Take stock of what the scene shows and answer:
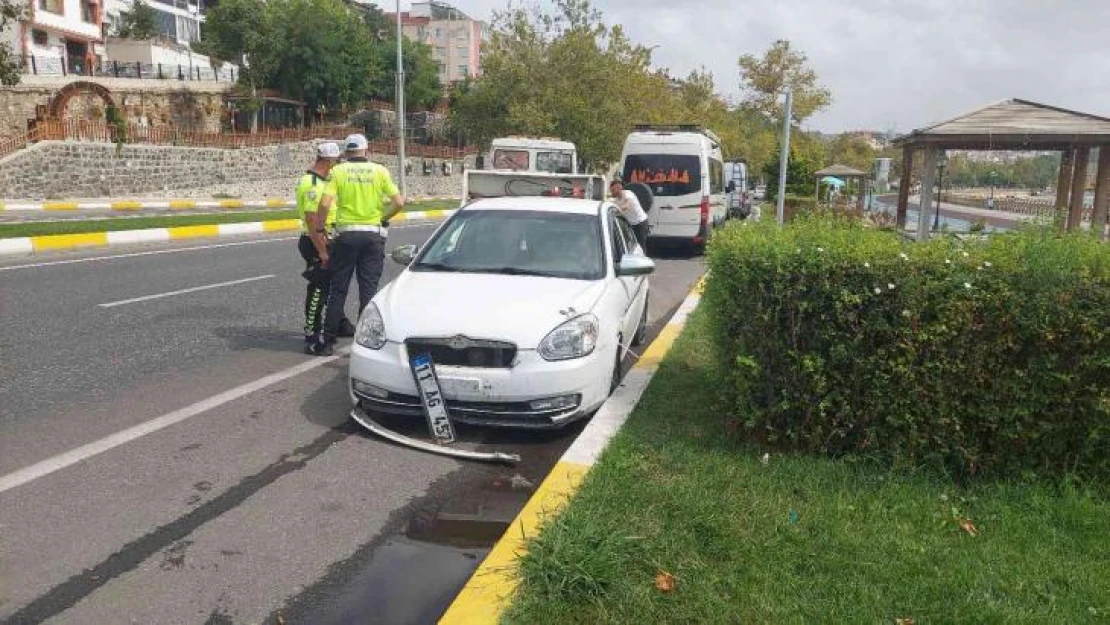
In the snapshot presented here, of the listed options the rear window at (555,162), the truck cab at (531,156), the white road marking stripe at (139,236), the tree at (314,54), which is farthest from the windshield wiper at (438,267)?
the tree at (314,54)

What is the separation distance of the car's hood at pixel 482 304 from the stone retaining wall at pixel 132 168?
26182 mm

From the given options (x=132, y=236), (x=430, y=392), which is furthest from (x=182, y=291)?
(x=132, y=236)

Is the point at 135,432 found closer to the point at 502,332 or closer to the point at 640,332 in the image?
the point at 502,332

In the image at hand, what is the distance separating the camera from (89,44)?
161 ft

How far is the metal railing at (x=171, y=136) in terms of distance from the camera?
2739 centimetres

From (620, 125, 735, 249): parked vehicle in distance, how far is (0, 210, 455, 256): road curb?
4.20 m

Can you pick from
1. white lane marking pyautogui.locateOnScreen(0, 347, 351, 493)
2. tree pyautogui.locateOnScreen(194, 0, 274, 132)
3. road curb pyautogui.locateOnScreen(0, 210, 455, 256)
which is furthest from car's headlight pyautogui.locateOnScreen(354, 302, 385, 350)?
tree pyautogui.locateOnScreen(194, 0, 274, 132)

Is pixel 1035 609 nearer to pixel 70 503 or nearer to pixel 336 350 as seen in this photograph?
pixel 70 503

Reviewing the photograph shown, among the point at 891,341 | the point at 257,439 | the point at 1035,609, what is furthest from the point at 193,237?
the point at 1035,609

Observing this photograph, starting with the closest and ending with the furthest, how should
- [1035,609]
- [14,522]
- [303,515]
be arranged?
[1035,609] < [14,522] < [303,515]

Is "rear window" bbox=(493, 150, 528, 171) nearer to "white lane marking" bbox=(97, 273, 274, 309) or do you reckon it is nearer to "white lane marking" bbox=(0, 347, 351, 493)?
"white lane marking" bbox=(97, 273, 274, 309)

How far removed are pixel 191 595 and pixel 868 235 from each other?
3.87 metres

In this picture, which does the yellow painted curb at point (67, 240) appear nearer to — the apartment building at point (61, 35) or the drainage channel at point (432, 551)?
the drainage channel at point (432, 551)

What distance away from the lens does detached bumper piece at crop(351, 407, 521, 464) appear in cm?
483
